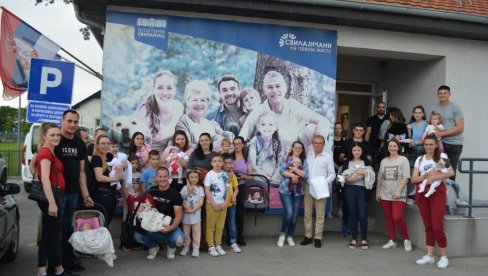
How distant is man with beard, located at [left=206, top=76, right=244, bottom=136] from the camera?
8.02 meters

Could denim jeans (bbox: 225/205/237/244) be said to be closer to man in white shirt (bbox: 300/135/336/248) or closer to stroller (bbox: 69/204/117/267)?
man in white shirt (bbox: 300/135/336/248)

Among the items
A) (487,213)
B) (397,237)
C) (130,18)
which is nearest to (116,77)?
(130,18)

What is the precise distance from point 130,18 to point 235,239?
4.10 metres

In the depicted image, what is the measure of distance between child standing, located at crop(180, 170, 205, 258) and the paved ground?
0.23 meters

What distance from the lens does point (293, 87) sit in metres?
8.30

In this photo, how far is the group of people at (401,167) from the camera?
638 centimetres

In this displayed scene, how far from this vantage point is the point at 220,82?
8031mm

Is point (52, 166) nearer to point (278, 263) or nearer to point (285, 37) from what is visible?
point (278, 263)

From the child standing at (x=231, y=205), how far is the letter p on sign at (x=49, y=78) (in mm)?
2636

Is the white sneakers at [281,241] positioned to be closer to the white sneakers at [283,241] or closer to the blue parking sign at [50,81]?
the white sneakers at [283,241]

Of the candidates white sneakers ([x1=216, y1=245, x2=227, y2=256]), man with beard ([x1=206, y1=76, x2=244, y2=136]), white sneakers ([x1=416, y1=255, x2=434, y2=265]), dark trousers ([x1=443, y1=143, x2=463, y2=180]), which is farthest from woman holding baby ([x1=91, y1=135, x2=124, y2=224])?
dark trousers ([x1=443, y1=143, x2=463, y2=180])

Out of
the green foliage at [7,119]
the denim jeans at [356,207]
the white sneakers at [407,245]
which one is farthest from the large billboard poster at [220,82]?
the green foliage at [7,119]

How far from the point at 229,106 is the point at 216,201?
6.57 feet

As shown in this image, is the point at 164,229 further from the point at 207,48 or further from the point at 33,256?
the point at 207,48
